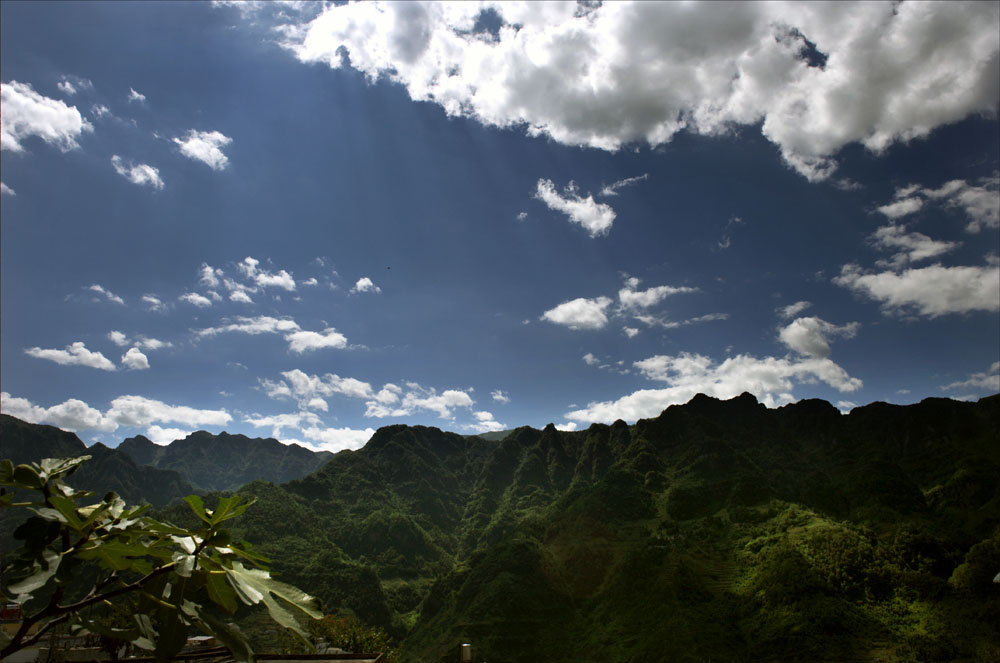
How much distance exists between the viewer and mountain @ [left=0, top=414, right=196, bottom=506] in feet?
426

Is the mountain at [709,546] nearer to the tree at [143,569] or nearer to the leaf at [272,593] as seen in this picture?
the tree at [143,569]

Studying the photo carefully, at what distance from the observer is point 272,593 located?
1.90m

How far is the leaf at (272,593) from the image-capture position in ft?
5.93

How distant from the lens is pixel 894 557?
52938 mm

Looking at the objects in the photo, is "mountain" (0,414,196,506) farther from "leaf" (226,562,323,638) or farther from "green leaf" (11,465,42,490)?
"leaf" (226,562,323,638)

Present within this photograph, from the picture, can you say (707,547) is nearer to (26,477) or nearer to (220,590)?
(220,590)

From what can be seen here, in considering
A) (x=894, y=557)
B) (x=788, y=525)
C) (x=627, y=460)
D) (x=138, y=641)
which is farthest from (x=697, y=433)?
(x=138, y=641)

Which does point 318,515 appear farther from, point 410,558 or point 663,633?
point 663,633

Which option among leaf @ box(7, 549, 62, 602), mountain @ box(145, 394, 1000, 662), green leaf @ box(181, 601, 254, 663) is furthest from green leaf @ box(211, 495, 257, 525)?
Answer: mountain @ box(145, 394, 1000, 662)

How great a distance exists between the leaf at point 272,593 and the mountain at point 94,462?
15623 cm

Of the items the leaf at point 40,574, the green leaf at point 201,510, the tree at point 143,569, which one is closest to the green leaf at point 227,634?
the tree at point 143,569

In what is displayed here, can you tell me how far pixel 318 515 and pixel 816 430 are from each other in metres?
104

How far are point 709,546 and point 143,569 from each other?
77818mm

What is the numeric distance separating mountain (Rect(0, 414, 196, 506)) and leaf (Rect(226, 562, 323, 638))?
156m
